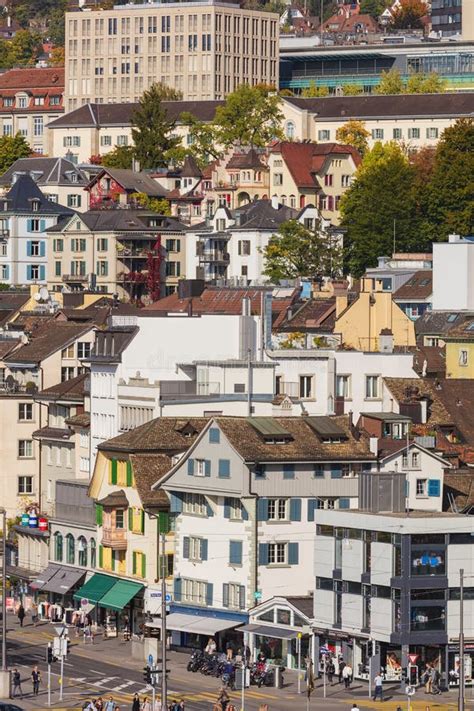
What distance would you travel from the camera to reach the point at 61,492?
467 ft

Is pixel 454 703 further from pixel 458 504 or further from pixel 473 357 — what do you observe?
pixel 473 357

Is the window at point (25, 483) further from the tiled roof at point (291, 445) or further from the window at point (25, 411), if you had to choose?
the tiled roof at point (291, 445)

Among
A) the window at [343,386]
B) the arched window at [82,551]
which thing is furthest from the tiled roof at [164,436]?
the window at [343,386]

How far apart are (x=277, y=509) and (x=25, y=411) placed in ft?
116

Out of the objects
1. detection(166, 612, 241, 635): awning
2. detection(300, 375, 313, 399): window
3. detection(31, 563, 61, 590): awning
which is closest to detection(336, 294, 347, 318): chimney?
detection(300, 375, 313, 399): window

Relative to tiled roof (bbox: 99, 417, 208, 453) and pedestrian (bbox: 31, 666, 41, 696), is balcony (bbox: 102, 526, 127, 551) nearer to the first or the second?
tiled roof (bbox: 99, 417, 208, 453)

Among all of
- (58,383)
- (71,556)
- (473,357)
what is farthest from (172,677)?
(473,357)

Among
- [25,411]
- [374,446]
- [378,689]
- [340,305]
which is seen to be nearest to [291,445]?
[374,446]

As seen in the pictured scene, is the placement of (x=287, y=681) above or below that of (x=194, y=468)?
below

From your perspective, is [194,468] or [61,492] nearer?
[194,468]

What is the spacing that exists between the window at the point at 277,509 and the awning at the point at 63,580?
54.2ft

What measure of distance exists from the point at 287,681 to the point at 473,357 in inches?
2080

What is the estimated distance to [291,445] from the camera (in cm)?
12525

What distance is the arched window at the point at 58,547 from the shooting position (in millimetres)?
141875
